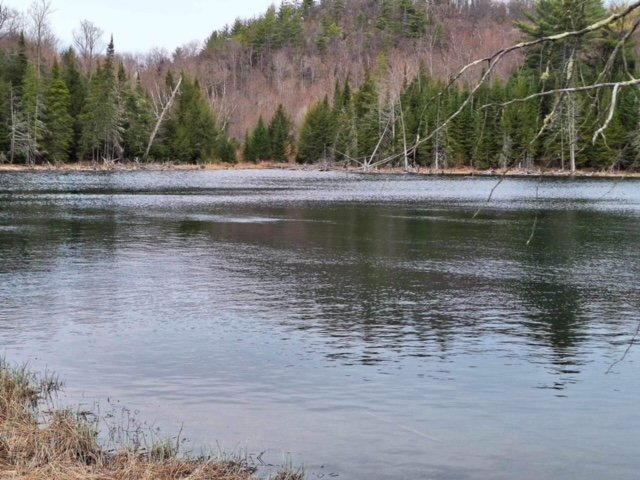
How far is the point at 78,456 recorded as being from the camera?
855 centimetres

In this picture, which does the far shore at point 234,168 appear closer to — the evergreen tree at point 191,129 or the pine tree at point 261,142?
the evergreen tree at point 191,129

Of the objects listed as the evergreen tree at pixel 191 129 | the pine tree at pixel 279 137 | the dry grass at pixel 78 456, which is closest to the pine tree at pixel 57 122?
the evergreen tree at pixel 191 129

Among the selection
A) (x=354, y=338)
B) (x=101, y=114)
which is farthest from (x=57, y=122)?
(x=354, y=338)

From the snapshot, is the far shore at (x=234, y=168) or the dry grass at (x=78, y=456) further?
the far shore at (x=234, y=168)

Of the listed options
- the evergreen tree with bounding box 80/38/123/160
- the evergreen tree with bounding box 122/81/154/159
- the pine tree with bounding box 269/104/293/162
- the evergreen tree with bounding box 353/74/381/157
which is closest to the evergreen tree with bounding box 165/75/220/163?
the evergreen tree with bounding box 122/81/154/159

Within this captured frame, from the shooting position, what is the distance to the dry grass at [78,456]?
7.61 meters

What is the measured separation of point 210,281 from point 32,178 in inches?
2336

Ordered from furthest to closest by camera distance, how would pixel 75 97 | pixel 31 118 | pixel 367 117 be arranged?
pixel 367 117, pixel 75 97, pixel 31 118

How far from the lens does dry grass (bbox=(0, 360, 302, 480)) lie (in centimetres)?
761

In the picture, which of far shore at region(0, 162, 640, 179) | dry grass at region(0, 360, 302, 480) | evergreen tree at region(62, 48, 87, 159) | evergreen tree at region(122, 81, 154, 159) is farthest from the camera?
evergreen tree at region(122, 81, 154, 159)

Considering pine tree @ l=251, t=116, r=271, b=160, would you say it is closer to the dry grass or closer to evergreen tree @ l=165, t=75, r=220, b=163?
evergreen tree @ l=165, t=75, r=220, b=163

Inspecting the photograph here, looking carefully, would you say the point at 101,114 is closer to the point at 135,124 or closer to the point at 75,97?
the point at 75,97

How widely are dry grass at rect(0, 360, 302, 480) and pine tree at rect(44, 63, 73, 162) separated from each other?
90.7 metres

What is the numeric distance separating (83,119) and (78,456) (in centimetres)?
9620
